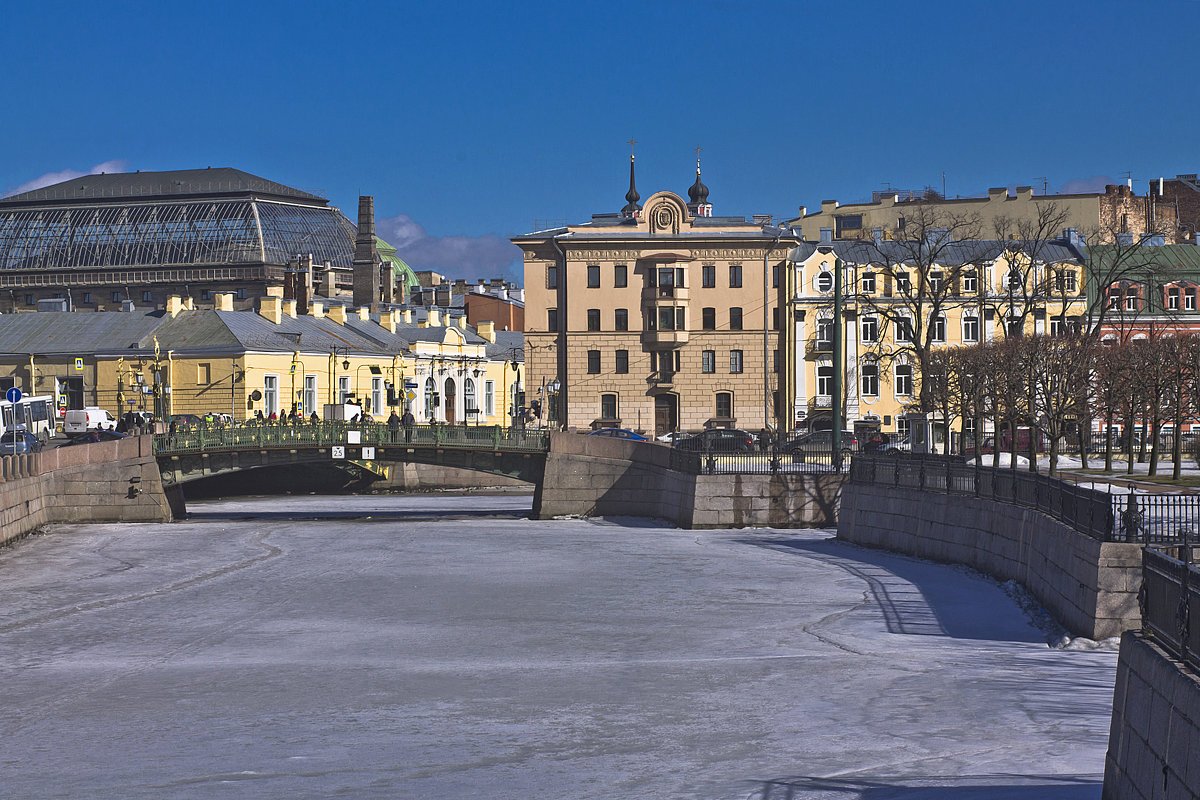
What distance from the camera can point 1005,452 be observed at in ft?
222

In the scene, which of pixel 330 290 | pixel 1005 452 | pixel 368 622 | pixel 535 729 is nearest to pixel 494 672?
pixel 535 729

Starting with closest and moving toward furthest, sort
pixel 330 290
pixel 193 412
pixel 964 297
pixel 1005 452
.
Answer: pixel 1005 452 → pixel 193 412 → pixel 964 297 → pixel 330 290

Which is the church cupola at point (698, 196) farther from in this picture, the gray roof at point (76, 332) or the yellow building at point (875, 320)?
the gray roof at point (76, 332)

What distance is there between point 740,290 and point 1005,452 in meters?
19.6

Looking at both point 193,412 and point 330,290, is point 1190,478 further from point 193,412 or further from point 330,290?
point 330,290

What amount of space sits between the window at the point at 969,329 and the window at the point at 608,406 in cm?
1863

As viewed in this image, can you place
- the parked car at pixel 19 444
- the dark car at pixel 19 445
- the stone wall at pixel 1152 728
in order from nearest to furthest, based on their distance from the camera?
the stone wall at pixel 1152 728 < the dark car at pixel 19 445 < the parked car at pixel 19 444

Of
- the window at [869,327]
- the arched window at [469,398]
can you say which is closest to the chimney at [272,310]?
the arched window at [469,398]

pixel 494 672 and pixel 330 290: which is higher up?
pixel 330 290

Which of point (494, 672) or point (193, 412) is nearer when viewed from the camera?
point (494, 672)

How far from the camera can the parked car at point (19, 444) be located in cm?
5293

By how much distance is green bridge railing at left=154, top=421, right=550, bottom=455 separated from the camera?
55500mm

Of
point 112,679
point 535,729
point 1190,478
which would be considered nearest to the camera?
point 535,729

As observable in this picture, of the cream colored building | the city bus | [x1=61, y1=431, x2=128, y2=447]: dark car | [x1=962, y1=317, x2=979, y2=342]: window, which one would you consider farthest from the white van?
[x1=962, y1=317, x2=979, y2=342]: window
